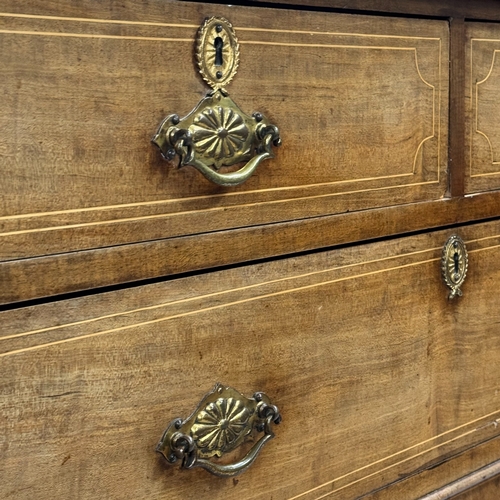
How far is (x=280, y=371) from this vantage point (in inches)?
30.3

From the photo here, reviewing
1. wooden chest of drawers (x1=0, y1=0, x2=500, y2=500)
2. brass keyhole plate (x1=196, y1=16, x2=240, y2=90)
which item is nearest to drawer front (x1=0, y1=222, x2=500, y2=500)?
wooden chest of drawers (x1=0, y1=0, x2=500, y2=500)

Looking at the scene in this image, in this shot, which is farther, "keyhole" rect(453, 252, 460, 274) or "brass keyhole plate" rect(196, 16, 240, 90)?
"keyhole" rect(453, 252, 460, 274)

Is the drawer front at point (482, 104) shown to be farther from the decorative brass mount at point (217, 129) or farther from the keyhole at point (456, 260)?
the decorative brass mount at point (217, 129)

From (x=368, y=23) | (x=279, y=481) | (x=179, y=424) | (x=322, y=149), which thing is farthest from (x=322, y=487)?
(x=368, y=23)

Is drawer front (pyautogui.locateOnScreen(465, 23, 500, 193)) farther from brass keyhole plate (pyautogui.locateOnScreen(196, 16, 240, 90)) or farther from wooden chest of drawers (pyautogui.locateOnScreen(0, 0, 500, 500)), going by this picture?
brass keyhole plate (pyautogui.locateOnScreen(196, 16, 240, 90))

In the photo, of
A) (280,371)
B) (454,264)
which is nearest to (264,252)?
(280,371)

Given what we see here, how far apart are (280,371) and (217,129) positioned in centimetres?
24

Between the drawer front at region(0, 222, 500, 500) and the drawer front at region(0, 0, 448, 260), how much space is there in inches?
2.3

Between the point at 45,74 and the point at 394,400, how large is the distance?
1.64 feet

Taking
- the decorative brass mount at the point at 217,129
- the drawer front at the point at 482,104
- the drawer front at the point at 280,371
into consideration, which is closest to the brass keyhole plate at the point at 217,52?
the decorative brass mount at the point at 217,129

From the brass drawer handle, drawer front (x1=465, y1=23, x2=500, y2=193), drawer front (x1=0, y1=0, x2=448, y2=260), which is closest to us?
drawer front (x1=0, y1=0, x2=448, y2=260)

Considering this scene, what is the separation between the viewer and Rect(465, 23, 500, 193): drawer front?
895 mm

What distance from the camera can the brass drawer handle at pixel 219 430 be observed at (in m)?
0.70

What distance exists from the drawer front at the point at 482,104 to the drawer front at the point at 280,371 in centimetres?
7
